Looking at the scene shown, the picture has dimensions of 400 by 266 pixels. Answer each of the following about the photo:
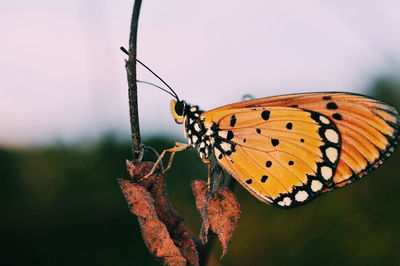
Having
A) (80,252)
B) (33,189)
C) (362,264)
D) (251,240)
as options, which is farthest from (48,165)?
(362,264)

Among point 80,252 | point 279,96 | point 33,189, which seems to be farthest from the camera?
point 33,189

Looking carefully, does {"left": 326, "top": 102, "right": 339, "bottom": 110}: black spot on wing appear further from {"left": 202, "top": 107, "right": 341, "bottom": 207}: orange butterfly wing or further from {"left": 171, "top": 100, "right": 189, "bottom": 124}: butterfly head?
{"left": 171, "top": 100, "right": 189, "bottom": 124}: butterfly head

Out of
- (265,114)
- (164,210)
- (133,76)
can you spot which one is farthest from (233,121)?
(133,76)

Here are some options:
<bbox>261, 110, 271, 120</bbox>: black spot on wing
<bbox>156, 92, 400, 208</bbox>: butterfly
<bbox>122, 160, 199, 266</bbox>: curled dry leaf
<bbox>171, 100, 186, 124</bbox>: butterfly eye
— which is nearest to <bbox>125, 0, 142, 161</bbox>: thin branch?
<bbox>122, 160, 199, 266</bbox>: curled dry leaf

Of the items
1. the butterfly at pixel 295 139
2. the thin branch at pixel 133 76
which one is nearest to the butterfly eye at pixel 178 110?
the butterfly at pixel 295 139

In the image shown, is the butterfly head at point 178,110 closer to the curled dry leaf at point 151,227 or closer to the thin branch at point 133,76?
the curled dry leaf at point 151,227

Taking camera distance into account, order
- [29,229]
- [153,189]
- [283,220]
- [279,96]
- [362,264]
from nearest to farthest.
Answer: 1. [153,189]
2. [279,96]
3. [362,264]
4. [283,220]
5. [29,229]

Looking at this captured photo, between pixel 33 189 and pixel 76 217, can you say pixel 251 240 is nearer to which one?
pixel 76 217
